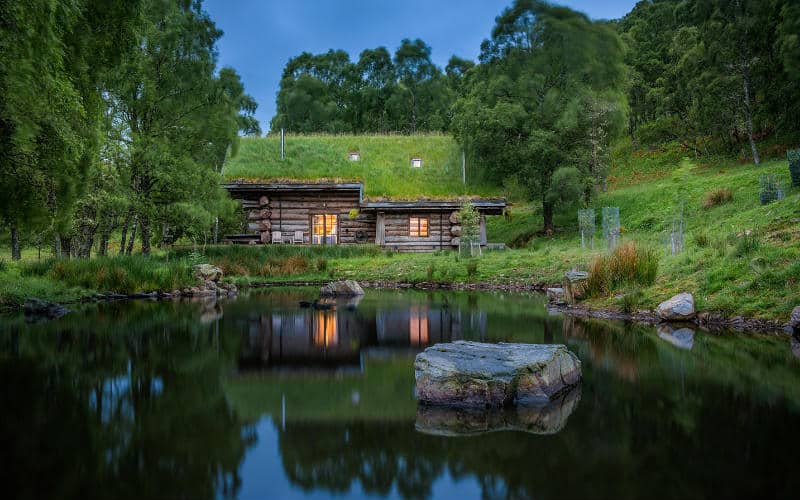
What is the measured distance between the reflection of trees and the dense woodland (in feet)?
12.4

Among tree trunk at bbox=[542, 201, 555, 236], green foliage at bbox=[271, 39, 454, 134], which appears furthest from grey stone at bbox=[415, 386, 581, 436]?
green foliage at bbox=[271, 39, 454, 134]

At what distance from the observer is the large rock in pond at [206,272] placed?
66.8 feet

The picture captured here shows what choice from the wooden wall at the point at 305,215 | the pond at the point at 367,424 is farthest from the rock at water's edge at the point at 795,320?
the wooden wall at the point at 305,215

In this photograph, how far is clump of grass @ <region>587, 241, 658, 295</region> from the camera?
1277 centimetres

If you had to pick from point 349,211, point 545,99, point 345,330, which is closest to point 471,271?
point 349,211

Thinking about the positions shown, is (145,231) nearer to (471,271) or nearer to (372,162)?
(471,271)

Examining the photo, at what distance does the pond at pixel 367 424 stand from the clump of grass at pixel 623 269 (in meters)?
3.71

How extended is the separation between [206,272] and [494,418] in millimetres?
17653

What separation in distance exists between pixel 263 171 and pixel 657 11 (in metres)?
44.1

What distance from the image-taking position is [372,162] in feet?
127

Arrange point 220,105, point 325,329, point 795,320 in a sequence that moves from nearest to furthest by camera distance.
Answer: point 795,320 → point 325,329 → point 220,105

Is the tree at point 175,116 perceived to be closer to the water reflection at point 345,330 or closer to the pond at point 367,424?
the water reflection at point 345,330

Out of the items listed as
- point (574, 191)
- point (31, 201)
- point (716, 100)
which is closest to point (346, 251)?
point (574, 191)

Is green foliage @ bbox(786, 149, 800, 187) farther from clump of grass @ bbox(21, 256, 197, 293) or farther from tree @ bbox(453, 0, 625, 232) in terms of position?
clump of grass @ bbox(21, 256, 197, 293)
